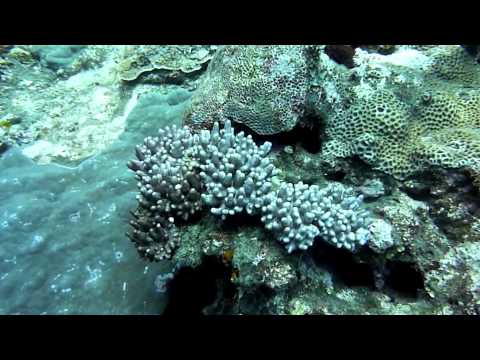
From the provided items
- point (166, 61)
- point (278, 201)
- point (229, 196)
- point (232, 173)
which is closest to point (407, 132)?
point (278, 201)

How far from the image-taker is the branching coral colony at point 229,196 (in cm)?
312

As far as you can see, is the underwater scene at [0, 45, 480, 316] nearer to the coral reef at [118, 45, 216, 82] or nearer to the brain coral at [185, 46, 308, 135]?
the brain coral at [185, 46, 308, 135]

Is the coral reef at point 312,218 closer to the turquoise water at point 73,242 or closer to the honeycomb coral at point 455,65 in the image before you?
the turquoise water at point 73,242

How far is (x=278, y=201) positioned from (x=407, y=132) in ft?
6.51

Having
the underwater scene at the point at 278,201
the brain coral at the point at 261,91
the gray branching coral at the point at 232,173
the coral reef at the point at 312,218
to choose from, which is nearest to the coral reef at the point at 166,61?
Answer: the underwater scene at the point at 278,201

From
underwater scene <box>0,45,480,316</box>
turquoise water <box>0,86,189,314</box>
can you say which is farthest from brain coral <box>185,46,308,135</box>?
turquoise water <box>0,86,189,314</box>

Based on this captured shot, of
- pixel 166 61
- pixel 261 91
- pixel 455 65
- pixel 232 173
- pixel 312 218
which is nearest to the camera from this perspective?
pixel 312 218

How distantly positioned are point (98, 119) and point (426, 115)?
207 inches

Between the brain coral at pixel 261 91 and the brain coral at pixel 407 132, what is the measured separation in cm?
66

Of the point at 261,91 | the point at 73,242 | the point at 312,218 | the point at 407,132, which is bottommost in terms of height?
the point at 73,242

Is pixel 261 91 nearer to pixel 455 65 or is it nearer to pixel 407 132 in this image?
pixel 407 132

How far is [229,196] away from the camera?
317 cm
